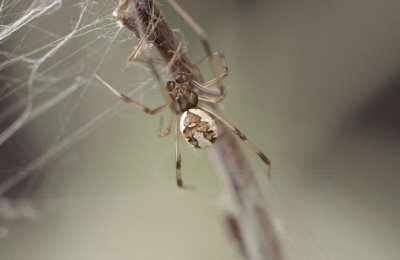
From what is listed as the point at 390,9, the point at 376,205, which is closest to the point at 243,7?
the point at 390,9

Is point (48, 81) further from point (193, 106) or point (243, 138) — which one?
point (243, 138)

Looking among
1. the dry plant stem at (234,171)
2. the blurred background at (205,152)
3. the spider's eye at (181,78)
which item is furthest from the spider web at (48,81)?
the dry plant stem at (234,171)

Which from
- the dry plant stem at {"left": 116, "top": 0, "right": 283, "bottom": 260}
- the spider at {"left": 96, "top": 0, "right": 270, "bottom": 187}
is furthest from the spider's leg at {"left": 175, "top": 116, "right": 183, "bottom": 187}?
the dry plant stem at {"left": 116, "top": 0, "right": 283, "bottom": 260}

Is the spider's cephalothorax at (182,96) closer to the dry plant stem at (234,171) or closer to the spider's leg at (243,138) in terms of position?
the spider's leg at (243,138)

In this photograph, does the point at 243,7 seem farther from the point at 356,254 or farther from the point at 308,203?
the point at 356,254

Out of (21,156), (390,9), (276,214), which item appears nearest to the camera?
(276,214)
